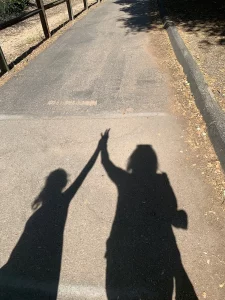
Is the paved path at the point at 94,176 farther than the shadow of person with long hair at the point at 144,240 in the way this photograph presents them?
Yes

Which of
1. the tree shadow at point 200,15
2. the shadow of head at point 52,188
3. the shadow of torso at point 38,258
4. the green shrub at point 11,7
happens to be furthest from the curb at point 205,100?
the green shrub at point 11,7

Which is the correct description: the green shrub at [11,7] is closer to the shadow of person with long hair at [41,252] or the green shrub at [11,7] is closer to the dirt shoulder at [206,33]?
the dirt shoulder at [206,33]

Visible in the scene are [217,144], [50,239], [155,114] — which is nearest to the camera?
[50,239]

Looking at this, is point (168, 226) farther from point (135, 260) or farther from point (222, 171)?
point (222, 171)

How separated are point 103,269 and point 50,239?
28.1 inches

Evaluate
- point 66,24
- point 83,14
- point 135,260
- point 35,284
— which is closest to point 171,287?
point 135,260

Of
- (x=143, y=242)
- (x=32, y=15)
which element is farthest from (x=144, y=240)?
(x=32, y=15)

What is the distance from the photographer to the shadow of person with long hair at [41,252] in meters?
2.40

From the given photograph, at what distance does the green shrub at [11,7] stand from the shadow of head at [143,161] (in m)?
15.4

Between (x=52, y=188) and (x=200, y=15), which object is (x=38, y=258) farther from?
(x=200, y=15)

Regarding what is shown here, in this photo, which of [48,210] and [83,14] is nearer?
[48,210]

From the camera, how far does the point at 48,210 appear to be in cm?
312

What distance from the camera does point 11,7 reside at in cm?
1542

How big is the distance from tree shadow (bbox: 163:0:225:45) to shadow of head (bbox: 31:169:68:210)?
6.12m
